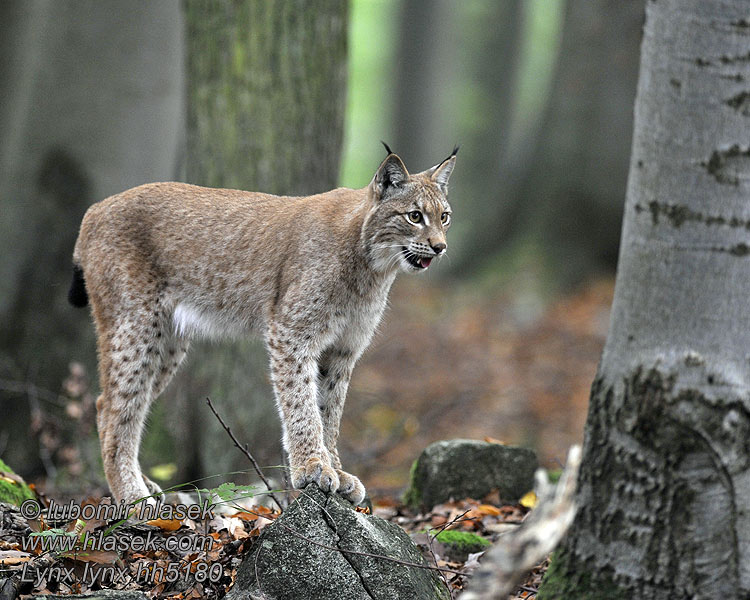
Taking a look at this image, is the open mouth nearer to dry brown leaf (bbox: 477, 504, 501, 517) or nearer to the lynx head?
the lynx head

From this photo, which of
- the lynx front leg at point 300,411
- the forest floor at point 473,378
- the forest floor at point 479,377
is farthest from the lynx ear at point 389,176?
the forest floor at point 479,377

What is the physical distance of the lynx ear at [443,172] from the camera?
16.8ft

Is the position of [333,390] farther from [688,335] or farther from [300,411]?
[688,335]

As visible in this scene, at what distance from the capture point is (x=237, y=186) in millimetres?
7262

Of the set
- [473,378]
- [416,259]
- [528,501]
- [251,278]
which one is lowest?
[473,378]

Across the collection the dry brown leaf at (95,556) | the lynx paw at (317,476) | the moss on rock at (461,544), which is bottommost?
the moss on rock at (461,544)

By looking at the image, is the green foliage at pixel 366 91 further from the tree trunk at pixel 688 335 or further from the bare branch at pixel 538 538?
the bare branch at pixel 538 538

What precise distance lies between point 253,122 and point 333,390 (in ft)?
9.69

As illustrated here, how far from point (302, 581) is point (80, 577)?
0.91 m

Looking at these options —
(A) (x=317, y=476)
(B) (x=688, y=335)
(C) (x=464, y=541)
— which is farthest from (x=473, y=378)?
(B) (x=688, y=335)

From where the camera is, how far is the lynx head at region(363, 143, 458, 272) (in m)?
4.91

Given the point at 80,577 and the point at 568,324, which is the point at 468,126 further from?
the point at 80,577

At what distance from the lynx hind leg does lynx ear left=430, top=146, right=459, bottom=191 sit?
5.84 feet

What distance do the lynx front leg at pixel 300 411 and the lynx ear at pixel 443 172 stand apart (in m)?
1.22
